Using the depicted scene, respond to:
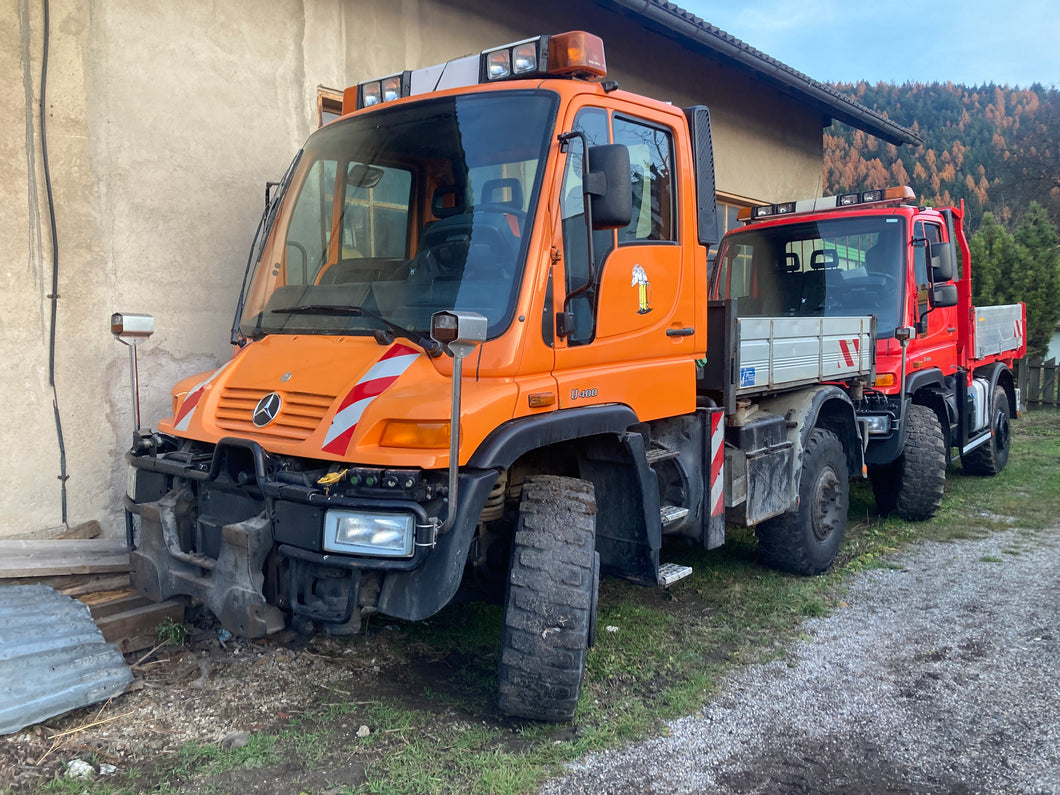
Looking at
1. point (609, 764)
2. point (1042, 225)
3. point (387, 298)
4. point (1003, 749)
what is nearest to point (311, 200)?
point (387, 298)

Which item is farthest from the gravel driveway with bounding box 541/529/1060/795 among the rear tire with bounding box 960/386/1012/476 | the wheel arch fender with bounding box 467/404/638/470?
the rear tire with bounding box 960/386/1012/476

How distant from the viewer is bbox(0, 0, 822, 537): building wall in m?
4.60

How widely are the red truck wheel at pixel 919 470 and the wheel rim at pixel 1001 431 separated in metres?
2.29

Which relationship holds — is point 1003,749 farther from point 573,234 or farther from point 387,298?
point 387,298

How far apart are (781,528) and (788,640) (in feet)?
3.26

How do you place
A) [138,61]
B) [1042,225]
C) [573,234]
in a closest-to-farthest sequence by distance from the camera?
[573,234] → [138,61] → [1042,225]

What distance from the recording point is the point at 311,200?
161 inches

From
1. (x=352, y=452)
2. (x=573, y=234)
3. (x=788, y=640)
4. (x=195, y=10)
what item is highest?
(x=195, y=10)

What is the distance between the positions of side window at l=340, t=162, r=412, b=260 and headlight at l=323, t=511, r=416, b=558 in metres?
1.38

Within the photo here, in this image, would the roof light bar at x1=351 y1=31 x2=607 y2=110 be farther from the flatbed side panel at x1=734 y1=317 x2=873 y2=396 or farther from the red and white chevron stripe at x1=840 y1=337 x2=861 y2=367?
the red and white chevron stripe at x1=840 y1=337 x2=861 y2=367

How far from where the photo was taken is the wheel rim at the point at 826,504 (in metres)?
5.34

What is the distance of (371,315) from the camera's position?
3.43m

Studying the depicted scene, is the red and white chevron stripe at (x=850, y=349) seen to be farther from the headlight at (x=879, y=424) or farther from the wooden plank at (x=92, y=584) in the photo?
the wooden plank at (x=92, y=584)

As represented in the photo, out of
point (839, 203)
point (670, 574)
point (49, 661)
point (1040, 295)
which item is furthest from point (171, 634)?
point (1040, 295)
